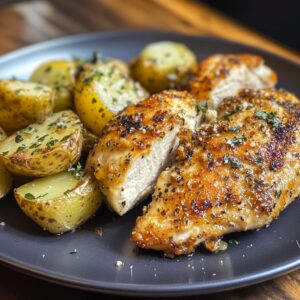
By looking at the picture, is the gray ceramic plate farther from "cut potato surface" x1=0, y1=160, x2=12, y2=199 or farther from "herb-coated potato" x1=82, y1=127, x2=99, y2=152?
"herb-coated potato" x1=82, y1=127, x2=99, y2=152

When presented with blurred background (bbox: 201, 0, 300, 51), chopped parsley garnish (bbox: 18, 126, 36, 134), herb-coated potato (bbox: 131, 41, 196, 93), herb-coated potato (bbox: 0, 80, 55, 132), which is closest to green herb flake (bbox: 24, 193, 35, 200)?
chopped parsley garnish (bbox: 18, 126, 36, 134)

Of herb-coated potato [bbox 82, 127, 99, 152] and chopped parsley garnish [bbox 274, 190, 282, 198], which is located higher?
chopped parsley garnish [bbox 274, 190, 282, 198]

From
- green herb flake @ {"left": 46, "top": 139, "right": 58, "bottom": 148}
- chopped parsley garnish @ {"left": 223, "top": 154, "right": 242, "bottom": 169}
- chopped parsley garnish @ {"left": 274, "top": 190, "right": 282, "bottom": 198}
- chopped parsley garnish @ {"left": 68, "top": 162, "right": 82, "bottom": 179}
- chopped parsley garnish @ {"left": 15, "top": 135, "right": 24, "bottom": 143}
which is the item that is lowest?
chopped parsley garnish @ {"left": 15, "top": 135, "right": 24, "bottom": 143}

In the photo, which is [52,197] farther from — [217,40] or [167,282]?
[217,40]

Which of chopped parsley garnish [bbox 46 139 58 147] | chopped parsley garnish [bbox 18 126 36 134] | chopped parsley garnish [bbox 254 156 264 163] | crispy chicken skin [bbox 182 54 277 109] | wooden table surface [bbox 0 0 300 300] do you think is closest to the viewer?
chopped parsley garnish [bbox 254 156 264 163]

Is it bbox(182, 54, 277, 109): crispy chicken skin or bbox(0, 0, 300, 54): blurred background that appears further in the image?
bbox(0, 0, 300, 54): blurred background

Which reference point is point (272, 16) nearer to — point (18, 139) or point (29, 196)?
point (18, 139)

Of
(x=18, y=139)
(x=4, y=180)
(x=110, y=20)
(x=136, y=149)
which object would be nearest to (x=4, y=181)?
(x=4, y=180)

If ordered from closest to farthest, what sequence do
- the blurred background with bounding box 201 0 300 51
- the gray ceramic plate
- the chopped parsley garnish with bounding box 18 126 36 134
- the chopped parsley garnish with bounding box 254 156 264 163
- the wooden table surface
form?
the gray ceramic plate → the chopped parsley garnish with bounding box 254 156 264 163 → the chopped parsley garnish with bounding box 18 126 36 134 → the wooden table surface → the blurred background with bounding box 201 0 300 51
